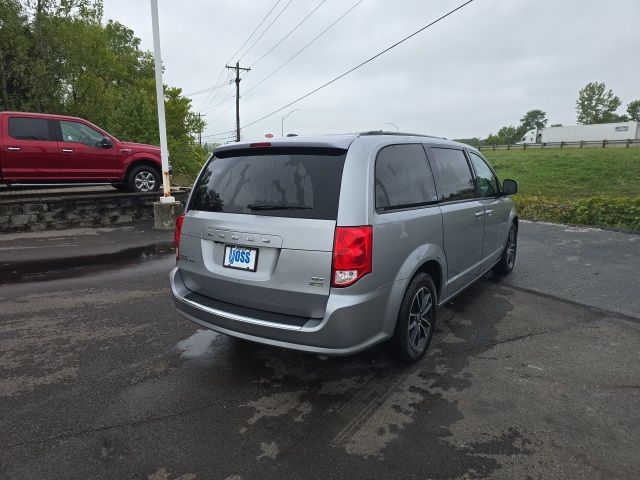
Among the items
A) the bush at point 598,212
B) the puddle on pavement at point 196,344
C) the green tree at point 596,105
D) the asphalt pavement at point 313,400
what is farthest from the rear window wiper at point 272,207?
the green tree at point 596,105

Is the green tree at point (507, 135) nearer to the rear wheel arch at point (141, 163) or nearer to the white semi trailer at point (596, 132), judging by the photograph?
the white semi trailer at point (596, 132)

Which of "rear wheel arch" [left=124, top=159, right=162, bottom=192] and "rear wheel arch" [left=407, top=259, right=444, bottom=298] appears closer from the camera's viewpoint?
"rear wheel arch" [left=407, top=259, right=444, bottom=298]

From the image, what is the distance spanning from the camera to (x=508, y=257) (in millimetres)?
5891

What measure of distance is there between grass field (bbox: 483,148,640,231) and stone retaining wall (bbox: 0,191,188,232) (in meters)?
10.6

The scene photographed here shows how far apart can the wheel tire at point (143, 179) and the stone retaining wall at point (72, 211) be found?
17.3 inches

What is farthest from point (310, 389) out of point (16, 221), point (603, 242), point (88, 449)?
point (16, 221)

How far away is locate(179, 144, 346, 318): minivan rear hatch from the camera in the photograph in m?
2.64

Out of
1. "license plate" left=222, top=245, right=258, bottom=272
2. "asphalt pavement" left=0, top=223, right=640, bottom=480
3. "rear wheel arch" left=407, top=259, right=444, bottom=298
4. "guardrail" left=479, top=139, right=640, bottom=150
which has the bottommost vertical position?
"asphalt pavement" left=0, top=223, right=640, bottom=480

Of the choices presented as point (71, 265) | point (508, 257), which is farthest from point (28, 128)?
point (508, 257)

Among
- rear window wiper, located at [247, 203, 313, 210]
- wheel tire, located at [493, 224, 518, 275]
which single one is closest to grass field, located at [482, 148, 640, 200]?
wheel tire, located at [493, 224, 518, 275]

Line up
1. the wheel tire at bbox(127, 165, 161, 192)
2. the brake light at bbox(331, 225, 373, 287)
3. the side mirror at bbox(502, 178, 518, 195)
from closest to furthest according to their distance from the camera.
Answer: the brake light at bbox(331, 225, 373, 287)
the side mirror at bbox(502, 178, 518, 195)
the wheel tire at bbox(127, 165, 161, 192)

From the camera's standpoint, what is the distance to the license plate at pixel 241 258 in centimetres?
283

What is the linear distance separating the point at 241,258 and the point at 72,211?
320 inches

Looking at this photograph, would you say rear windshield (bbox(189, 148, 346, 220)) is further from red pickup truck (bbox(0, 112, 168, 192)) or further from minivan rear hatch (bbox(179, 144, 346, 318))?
red pickup truck (bbox(0, 112, 168, 192))
